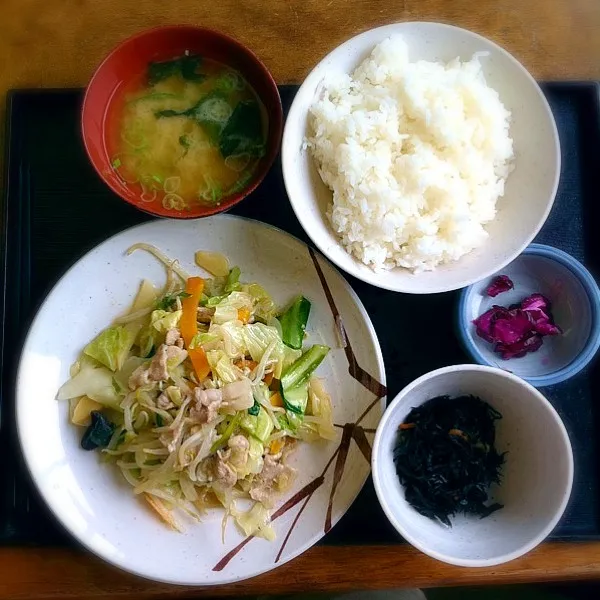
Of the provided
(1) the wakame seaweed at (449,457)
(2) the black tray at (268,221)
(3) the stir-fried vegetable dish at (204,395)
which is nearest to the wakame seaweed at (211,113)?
(2) the black tray at (268,221)

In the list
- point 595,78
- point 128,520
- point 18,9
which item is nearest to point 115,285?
point 128,520

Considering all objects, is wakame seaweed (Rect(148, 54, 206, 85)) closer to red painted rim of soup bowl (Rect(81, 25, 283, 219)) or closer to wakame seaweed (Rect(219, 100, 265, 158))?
red painted rim of soup bowl (Rect(81, 25, 283, 219))

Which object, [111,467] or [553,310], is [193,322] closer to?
[111,467]

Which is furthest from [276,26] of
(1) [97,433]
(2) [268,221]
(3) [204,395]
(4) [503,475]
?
(4) [503,475]

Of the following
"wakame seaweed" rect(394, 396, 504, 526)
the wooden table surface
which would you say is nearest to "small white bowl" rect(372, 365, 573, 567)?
"wakame seaweed" rect(394, 396, 504, 526)

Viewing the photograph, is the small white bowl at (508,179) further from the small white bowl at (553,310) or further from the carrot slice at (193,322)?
the carrot slice at (193,322)

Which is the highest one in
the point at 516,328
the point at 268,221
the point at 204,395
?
the point at 268,221

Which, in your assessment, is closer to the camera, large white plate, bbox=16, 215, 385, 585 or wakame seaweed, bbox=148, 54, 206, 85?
large white plate, bbox=16, 215, 385, 585

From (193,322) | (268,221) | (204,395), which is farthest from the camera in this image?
(268,221)

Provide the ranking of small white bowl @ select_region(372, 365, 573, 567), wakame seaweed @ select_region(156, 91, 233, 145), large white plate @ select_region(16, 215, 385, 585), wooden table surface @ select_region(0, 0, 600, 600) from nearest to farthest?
small white bowl @ select_region(372, 365, 573, 567) < large white plate @ select_region(16, 215, 385, 585) < wakame seaweed @ select_region(156, 91, 233, 145) < wooden table surface @ select_region(0, 0, 600, 600)
